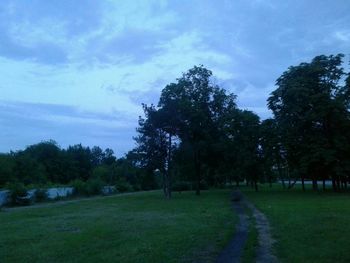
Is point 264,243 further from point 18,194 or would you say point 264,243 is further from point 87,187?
point 87,187

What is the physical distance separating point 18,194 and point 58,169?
88.6 metres

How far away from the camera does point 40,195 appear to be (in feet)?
179

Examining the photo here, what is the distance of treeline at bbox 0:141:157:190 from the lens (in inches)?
3890

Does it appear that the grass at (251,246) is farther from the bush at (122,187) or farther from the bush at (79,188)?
the bush at (122,187)

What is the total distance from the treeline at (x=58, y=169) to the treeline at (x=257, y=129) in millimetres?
31619

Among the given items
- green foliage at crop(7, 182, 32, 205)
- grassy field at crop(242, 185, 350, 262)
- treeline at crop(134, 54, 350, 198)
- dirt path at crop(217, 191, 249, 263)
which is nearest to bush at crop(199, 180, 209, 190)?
treeline at crop(134, 54, 350, 198)

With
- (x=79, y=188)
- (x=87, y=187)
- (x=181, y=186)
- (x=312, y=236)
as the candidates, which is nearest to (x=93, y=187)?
(x=87, y=187)

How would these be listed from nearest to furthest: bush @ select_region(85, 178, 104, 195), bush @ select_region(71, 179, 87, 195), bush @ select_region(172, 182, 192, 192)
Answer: bush @ select_region(71, 179, 87, 195) → bush @ select_region(85, 178, 104, 195) → bush @ select_region(172, 182, 192, 192)

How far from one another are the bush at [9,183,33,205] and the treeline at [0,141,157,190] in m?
42.0

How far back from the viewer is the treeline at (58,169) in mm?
98812

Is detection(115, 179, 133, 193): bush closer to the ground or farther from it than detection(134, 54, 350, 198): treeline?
closer to the ground

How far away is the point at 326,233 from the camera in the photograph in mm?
17172

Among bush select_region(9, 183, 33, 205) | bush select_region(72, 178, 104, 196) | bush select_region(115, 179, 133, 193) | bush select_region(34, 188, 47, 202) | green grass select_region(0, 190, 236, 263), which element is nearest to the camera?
green grass select_region(0, 190, 236, 263)

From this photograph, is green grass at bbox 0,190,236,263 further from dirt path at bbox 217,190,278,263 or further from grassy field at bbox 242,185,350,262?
grassy field at bbox 242,185,350,262
